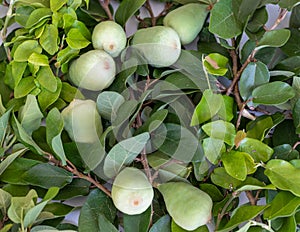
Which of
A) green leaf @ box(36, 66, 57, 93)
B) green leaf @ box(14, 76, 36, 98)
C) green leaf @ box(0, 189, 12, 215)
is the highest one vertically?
green leaf @ box(36, 66, 57, 93)

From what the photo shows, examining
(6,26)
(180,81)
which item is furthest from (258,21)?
(6,26)

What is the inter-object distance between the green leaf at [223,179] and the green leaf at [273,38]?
16 cm

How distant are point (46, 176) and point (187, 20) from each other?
0.87ft

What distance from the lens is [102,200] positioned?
1.97ft

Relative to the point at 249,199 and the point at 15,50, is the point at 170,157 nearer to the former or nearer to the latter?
the point at 249,199

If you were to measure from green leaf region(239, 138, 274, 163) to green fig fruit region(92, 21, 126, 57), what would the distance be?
0.65 feet

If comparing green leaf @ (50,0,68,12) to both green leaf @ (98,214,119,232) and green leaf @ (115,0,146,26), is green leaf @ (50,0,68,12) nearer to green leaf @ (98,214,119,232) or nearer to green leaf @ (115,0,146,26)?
green leaf @ (115,0,146,26)

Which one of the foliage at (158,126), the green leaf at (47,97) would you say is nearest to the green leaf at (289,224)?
the foliage at (158,126)

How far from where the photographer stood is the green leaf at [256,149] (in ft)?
1.89

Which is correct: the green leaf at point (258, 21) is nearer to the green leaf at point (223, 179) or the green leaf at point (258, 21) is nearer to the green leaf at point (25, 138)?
the green leaf at point (223, 179)

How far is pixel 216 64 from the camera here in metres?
0.61

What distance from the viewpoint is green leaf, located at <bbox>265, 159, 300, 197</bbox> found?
546 mm

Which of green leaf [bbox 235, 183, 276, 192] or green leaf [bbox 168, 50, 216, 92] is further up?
green leaf [bbox 168, 50, 216, 92]

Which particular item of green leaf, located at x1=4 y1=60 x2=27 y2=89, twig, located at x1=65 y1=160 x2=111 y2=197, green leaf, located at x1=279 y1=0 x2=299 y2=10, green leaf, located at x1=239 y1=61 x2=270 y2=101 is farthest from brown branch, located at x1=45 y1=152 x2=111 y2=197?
green leaf, located at x1=279 y1=0 x2=299 y2=10
